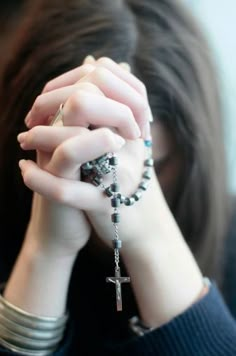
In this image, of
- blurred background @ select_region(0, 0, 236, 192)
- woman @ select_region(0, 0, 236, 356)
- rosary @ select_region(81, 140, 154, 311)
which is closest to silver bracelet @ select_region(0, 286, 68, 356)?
woman @ select_region(0, 0, 236, 356)

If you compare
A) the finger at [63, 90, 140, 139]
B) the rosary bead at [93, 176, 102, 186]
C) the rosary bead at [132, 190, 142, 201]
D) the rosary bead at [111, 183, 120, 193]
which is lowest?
the rosary bead at [132, 190, 142, 201]

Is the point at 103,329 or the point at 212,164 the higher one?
the point at 212,164

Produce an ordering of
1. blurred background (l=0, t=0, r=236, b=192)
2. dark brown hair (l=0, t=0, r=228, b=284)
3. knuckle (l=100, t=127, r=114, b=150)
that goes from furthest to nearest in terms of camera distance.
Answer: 1. blurred background (l=0, t=0, r=236, b=192)
2. dark brown hair (l=0, t=0, r=228, b=284)
3. knuckle (l=100, t=127, r=114, b=150)

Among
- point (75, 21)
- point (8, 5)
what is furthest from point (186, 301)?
point (8, 5)

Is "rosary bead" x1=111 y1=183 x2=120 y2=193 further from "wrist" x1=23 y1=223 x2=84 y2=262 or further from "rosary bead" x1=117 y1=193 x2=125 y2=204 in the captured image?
"wrist" x1=23 y1=223 x2=84 y2=262

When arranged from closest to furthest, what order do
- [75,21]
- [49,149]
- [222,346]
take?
[49,149]
[222,346]
[75,21]

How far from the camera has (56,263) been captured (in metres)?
0.59

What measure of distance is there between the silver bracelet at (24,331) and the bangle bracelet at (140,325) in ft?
0.32

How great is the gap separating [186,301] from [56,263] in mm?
153

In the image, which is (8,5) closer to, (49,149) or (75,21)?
(75,21)

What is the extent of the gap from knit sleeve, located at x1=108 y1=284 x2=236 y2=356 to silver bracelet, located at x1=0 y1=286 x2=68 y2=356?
3.9 inches

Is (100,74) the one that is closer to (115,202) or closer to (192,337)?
(115,202)

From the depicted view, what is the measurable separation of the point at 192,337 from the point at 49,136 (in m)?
0.28

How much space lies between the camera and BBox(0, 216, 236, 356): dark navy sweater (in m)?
0.59
